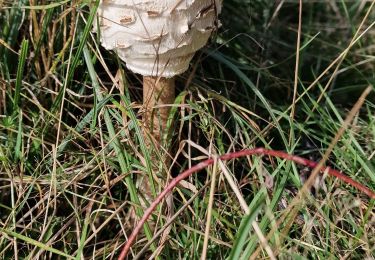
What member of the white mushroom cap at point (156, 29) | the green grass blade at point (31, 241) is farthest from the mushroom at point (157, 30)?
the green grass blade at point (31, 241)

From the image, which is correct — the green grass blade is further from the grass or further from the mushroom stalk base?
the mushroom stalk base

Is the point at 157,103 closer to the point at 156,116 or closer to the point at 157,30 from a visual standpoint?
the point at 156,116

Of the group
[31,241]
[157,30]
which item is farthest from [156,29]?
[31,241]

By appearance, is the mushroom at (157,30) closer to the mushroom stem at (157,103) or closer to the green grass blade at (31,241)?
the mushroom stem at (157,103)

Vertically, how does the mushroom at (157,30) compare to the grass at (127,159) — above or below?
above

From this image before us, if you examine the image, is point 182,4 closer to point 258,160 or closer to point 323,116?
point 258,160

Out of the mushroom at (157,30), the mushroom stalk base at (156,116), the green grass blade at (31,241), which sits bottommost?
the green grass blade at (31,241)

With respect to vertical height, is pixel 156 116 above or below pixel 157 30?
below
